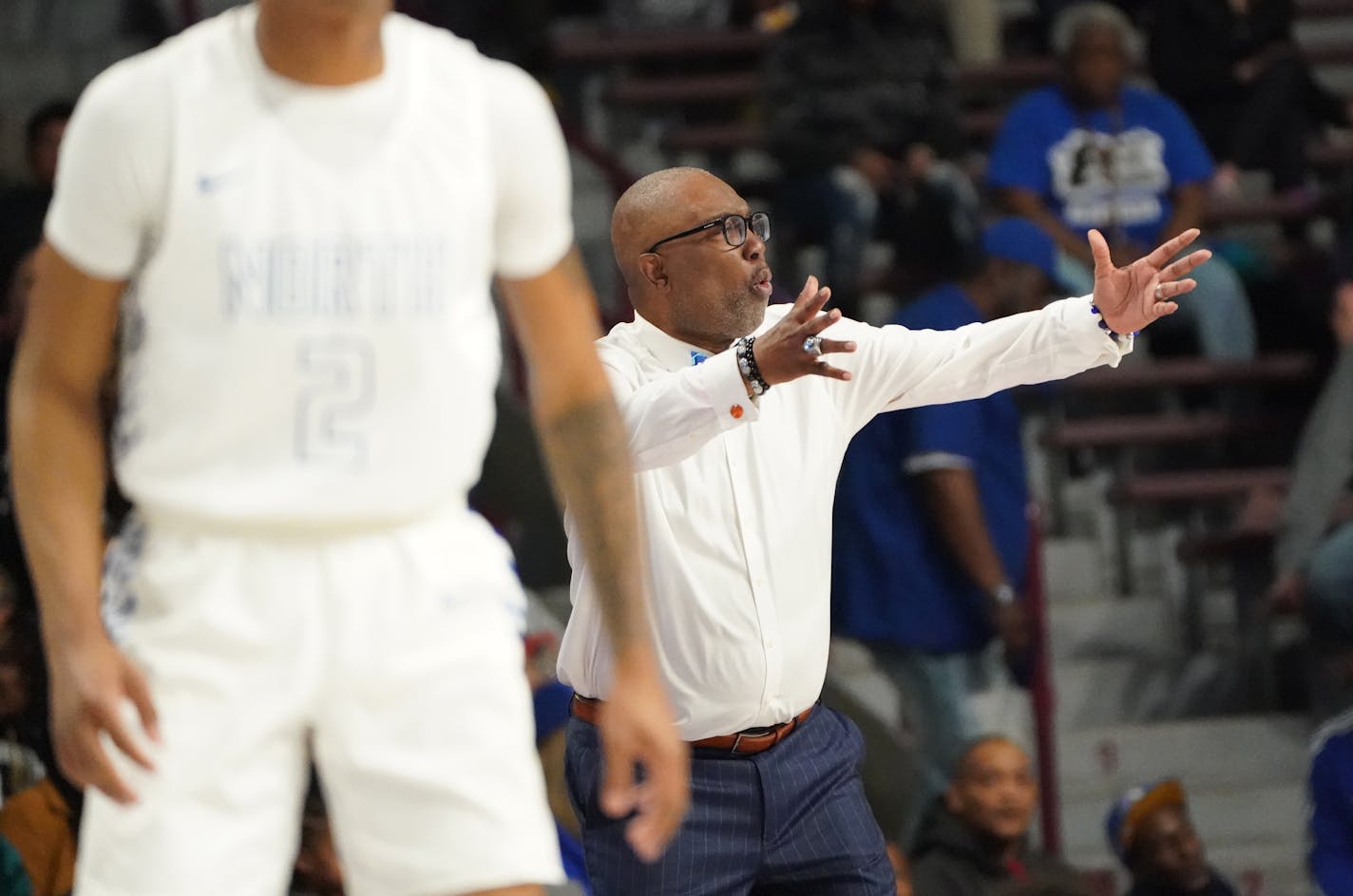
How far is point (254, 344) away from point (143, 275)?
5.7 inches

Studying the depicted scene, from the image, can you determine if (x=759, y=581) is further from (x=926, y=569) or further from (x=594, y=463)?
(x=926, y=569)

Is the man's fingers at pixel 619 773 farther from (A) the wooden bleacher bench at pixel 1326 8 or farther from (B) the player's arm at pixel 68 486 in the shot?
(A) the wooden bleacher bench at pixel 1326 8

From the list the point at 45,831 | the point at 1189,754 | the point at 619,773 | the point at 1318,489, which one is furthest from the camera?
the point at 1189,754

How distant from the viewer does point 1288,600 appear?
647 centimetres

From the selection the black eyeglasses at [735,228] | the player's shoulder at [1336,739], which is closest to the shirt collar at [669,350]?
the black eyeglasses at [735,228]

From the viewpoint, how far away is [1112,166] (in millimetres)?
7414

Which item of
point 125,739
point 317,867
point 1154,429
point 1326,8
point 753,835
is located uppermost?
point 1326,8

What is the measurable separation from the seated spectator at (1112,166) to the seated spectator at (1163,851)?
89.7 inches

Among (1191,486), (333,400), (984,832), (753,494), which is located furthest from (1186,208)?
(333,400)

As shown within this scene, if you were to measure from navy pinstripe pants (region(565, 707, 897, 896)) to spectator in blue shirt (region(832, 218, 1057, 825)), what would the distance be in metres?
2.19

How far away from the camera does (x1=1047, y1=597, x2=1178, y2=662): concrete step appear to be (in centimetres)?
706

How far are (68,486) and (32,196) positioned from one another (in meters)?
5.04

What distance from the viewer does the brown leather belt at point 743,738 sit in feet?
11.5

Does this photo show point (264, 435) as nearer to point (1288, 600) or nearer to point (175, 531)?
point (175, 531)
